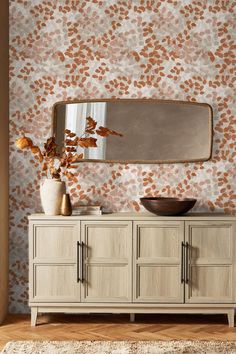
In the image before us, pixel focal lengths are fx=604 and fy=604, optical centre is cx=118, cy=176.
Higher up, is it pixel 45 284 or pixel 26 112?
pixel 26 112

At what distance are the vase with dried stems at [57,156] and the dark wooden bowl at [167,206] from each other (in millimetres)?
596

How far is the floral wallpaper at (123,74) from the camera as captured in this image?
4.75m

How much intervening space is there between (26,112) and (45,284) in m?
1.37

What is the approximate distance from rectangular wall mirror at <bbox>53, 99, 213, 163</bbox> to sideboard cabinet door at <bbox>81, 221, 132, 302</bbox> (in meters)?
0.65

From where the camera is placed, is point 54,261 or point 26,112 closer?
point 54,261

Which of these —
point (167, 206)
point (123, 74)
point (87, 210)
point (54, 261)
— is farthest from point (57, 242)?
point (123, 74)

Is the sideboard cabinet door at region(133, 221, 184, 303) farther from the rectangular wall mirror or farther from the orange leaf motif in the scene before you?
the orange leaf motif

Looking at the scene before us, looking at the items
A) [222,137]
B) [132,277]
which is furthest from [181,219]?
[222,137]

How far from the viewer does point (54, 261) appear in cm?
436

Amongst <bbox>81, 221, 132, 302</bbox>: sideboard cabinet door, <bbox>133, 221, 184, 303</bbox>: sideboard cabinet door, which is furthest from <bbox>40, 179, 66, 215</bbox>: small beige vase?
<bbox>133, 221, 184, 303</bbox>: sideboard cabinet door

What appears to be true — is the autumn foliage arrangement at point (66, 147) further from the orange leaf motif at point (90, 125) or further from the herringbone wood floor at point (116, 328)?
the herringbone wood floor at point (116, 328)

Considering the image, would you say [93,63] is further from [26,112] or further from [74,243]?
[74,243]

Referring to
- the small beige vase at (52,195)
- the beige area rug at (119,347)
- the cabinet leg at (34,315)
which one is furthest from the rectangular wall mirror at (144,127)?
the beige area rug at (119,347)

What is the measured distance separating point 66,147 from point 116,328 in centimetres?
140
